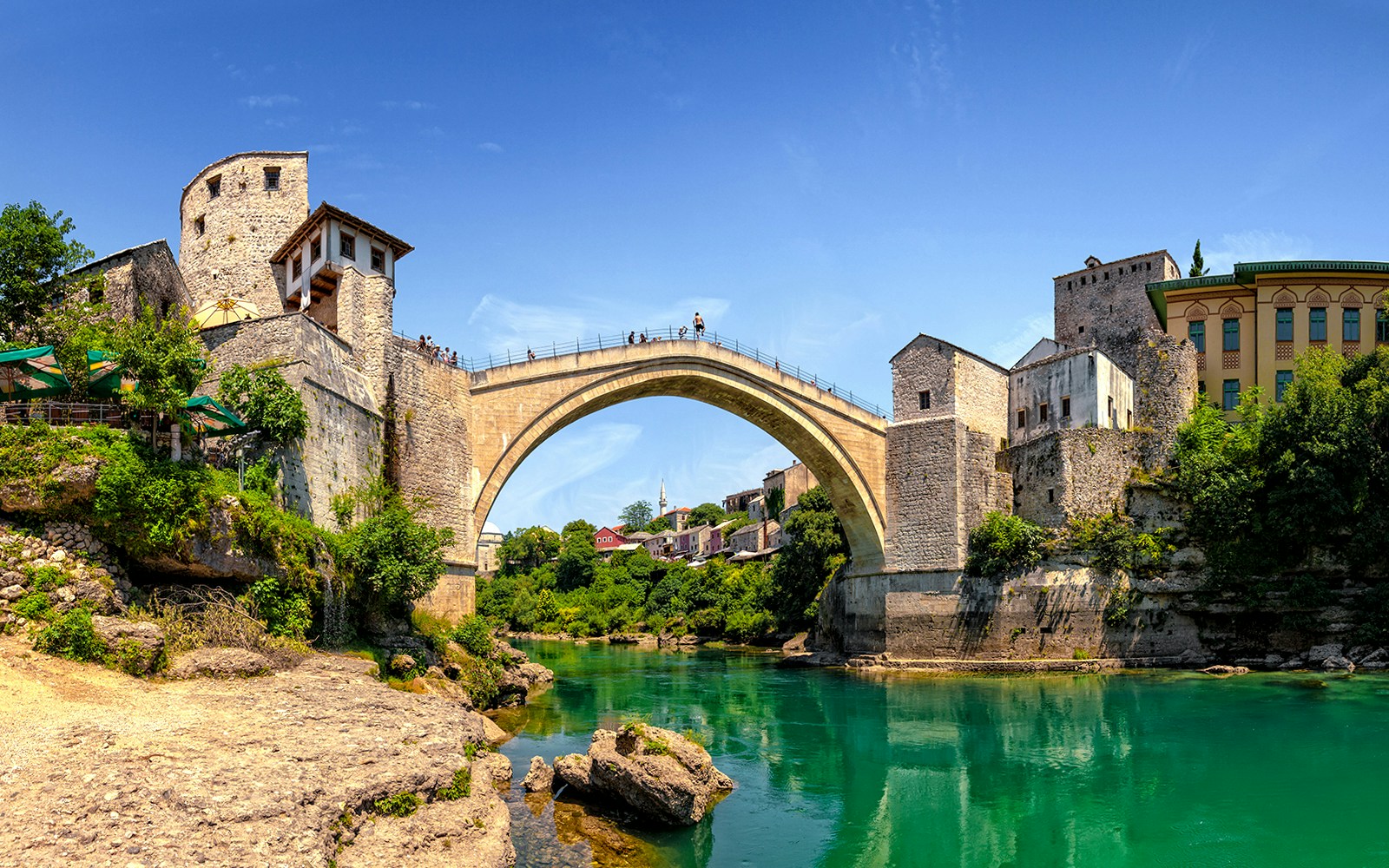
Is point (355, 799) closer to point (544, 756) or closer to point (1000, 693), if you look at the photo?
point (544, 756)

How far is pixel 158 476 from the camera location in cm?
1252

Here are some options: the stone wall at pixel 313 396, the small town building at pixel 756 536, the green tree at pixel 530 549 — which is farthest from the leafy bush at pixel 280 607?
the green tree at pixel 530 549

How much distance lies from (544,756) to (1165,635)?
1947 centimetres

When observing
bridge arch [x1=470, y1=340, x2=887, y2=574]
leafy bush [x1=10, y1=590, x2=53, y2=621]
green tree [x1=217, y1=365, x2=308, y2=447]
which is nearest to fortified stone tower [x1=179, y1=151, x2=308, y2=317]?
bridge arch [x1=470, y1=340, x2=887, y2=574]

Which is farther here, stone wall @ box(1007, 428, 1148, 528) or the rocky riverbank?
stone wall @ box(1007, 428, 1148, 528)

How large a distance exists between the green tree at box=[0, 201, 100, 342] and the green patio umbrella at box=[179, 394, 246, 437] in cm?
405

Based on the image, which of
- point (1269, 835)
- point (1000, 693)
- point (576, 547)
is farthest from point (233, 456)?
point (576, 547)

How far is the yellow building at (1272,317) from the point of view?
1270 inches

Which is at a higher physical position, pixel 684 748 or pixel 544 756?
pixel 684 748

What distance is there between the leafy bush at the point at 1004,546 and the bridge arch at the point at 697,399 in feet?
10.4

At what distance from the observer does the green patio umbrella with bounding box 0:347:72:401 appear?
13266mm

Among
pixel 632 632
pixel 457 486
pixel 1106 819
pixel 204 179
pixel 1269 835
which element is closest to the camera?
pixel 1269 835

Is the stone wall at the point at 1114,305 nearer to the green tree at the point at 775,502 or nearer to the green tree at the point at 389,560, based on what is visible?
the green tree at the point at 775,502

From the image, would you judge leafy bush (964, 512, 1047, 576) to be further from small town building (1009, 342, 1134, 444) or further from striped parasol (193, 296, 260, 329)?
striped parasol (193, 296, 260, 329)
